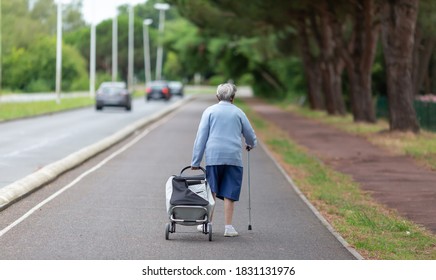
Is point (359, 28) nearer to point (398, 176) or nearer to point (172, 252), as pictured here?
point (398, 176)

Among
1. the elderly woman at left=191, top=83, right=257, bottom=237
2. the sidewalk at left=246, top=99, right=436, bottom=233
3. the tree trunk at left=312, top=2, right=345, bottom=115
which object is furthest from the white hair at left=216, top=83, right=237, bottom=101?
the tree trunk at left=312, top=2, right=345, bottom=115

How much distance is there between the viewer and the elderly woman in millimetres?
12430

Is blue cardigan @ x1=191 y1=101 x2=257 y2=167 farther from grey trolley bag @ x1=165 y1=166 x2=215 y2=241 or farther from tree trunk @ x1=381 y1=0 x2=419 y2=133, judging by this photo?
tree trunk @ x1=381 y1=0 x2=419 y2=133

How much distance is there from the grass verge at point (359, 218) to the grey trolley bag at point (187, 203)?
1.68 m

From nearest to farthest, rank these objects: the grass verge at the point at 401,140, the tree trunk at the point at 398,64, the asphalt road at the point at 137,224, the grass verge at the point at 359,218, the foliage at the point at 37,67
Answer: the asphalt road at the point at 137,224
the grass verge at the point at 359,218
the grass verge at the point at 401,140
the tree trunk at the point at 398,64
the foliage at the point at 37,67

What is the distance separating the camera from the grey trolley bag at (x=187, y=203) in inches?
480

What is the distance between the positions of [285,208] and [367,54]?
26251 millimetres

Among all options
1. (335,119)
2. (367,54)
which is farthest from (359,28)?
(335,119)

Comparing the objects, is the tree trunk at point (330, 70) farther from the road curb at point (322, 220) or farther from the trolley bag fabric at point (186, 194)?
the trolley bag fabric at point (186, 194)

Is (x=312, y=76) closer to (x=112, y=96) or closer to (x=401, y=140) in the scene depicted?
(x=112, y=96)

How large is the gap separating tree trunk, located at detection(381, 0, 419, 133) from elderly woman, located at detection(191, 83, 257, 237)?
70.1 ft

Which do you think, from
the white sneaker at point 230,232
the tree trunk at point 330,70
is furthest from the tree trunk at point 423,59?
the white sneaker at point 230,232

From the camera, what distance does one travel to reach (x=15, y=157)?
24531 millimetres

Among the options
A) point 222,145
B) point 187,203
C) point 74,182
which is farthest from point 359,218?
point 74,182
